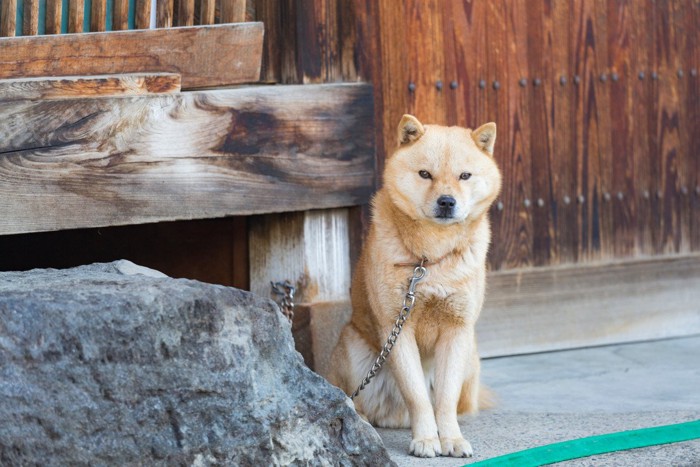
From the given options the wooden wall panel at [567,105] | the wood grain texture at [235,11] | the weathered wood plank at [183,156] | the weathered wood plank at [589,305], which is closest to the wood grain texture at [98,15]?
the weathered wood plank at [183,156]

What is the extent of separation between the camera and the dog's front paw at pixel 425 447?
3.24 meters

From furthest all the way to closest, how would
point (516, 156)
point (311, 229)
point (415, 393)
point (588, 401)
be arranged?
point (516, 156), point (311, 229), point (588, 401), point (415, 393)

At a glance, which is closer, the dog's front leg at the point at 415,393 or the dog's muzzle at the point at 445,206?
the dog's front leg at the point at 415,393

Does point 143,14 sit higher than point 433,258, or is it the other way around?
point 143,14

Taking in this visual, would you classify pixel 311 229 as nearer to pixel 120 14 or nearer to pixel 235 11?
pixel 235 11

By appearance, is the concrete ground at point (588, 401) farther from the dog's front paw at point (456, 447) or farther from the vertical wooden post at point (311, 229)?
the vertical wooden post at point (311, 229)

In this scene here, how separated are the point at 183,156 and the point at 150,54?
0.42m

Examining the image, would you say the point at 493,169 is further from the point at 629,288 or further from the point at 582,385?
the point at 629,288

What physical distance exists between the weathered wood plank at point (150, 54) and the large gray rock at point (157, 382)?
41.4 inches

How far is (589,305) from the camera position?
516 cm

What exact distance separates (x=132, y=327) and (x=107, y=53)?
1496 mm

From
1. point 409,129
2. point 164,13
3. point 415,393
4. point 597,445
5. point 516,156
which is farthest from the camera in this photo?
point 516,156

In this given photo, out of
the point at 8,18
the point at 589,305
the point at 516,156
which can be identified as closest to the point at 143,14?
the point at 8,18

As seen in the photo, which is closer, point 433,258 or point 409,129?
point 433,258
